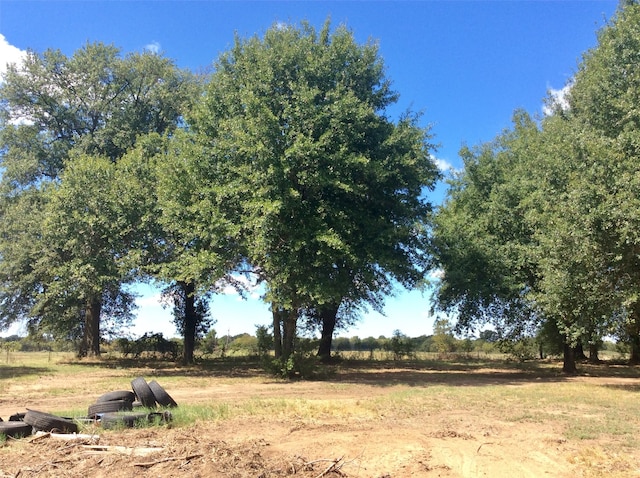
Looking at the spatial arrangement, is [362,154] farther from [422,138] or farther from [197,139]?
[197,139]

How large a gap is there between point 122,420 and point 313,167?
10.9 meters

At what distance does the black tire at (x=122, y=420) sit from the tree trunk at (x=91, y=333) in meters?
22.5

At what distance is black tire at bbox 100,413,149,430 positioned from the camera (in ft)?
26.6

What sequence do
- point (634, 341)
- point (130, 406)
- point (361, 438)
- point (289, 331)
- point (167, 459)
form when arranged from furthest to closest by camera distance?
point (634, 341), point (289, 331), point (130, 406), point (361, 438), point (167, 459)

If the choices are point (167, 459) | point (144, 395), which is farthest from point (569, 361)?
point (167, 459)

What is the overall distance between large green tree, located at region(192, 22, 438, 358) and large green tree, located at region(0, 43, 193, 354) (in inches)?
399

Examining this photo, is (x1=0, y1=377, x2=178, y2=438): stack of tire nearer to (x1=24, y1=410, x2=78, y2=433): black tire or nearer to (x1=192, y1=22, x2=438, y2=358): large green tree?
(x1=24, y1=410, x2=78, y2=433): black tire

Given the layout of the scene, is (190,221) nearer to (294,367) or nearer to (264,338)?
(294,367)

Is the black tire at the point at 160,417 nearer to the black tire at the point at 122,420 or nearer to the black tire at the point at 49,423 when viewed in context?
the black tire at the point at 122,420

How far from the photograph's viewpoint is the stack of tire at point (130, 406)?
8234 mm

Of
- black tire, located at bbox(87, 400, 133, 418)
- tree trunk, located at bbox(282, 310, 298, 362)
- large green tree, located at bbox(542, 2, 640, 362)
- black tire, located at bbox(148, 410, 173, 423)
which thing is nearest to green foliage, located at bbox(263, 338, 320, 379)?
tree trunk, located at bbox(282, 310, 298, 362)

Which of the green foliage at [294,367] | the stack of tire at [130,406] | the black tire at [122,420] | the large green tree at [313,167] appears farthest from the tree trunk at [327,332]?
the black tire at [122,420]

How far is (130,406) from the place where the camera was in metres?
9.53

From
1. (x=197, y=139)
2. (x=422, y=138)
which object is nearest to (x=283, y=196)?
(x=197, y=139)
